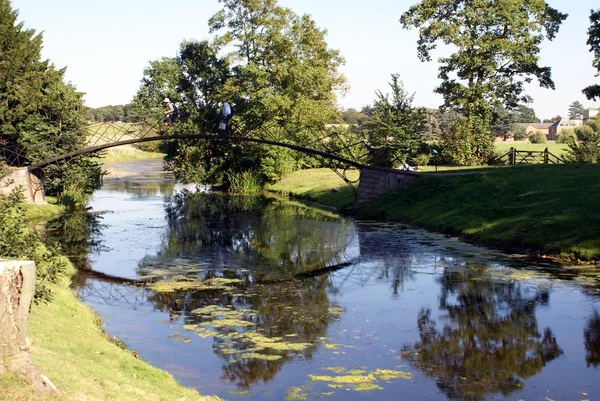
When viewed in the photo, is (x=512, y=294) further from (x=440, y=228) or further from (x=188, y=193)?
(x=188, y=193)

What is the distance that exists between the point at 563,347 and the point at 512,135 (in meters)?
146

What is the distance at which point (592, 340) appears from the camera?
64.8ft

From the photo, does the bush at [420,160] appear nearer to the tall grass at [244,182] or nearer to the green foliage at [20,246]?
the tall grass at [244,182]

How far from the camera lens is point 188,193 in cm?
7338

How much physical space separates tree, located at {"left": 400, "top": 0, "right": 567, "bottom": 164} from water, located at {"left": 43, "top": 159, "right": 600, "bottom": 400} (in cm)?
2938

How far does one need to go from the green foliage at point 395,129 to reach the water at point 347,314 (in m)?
27.2

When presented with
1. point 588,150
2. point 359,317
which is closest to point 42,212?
point 359,317

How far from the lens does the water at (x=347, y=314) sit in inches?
653

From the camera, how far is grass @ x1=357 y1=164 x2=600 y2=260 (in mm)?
32906

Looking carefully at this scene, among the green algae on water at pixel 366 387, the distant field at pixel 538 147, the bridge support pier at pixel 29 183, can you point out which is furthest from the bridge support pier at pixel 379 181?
the green algae on water at pixel 366 387

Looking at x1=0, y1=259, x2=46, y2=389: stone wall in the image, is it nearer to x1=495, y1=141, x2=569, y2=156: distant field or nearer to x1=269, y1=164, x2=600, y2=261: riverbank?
x1=269, y1=164, x2=600, y2=261: riverbank

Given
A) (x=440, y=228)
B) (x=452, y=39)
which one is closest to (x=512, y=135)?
(x=452, y=39)

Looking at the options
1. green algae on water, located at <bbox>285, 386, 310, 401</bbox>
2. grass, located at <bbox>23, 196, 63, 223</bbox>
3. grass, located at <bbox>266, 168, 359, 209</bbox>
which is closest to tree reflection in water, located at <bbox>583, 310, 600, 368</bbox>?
green algae on water, located at <bbox>285, 386, 310, 401</bbox>

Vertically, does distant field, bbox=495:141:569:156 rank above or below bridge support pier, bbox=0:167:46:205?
above
